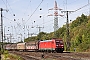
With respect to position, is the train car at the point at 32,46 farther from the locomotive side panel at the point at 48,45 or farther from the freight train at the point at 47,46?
the locomotive side panel at the point at 48,45

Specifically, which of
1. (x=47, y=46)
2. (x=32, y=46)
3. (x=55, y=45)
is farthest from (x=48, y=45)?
(x=32, y=46)

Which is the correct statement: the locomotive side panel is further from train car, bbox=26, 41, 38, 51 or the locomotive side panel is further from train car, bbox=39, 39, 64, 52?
train car, bbox=26, 41, 38, 51

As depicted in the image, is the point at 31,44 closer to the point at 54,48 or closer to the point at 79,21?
the point at 54,48

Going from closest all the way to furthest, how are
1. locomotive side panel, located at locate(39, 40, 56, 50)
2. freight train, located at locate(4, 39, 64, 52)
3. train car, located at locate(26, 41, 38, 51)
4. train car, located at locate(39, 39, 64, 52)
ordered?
train car, located at locate(39, 39, 64, 52) < freight train, located at locate(4, 39, 64, 52) < locomotive side panel, located at locate(39, 40, 56, 50) < train car, located at locate(26, 41, 38, 51)

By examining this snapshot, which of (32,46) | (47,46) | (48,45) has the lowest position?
(47,46)

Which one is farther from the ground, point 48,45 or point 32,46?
point 48,45

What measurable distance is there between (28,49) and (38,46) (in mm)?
11009

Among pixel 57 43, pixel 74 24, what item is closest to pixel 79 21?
pixel 74 24

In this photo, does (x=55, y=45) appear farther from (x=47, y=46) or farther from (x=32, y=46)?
(x=32, y=46)

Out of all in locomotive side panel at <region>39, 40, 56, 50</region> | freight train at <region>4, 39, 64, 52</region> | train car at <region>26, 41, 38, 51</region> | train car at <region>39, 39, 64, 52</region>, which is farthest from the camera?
train car at <region>26, 41, 38, 51</region>

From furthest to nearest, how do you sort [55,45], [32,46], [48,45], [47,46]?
1. [32,46]
2. [47,46]
3. [48,45]
4. [55,45]

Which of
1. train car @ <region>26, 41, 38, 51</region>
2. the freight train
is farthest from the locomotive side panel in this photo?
train car @ <region>26, 41, 38, 51</region>

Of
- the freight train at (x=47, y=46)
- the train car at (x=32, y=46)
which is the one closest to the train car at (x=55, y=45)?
the freight train at (x=47, y=46)

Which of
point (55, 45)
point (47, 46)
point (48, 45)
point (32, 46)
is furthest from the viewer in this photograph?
point (32, 46)
